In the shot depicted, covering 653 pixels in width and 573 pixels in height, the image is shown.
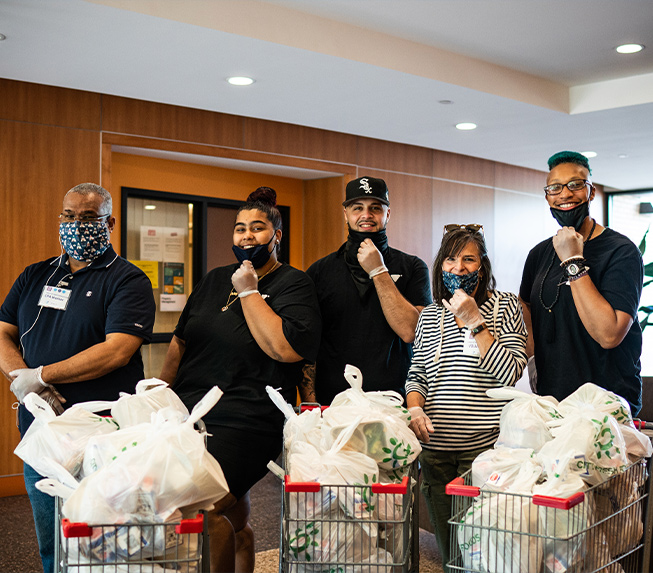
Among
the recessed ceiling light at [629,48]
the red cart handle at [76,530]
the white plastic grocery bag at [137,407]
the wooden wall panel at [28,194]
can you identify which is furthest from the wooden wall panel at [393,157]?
the red cart handle at [76,530]

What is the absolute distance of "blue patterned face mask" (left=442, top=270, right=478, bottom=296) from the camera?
2416 mm

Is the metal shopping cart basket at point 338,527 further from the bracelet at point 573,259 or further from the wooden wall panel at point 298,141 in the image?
the wooden wall panel at point 298,141

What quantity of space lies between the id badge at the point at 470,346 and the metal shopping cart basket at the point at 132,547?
1.13 metres

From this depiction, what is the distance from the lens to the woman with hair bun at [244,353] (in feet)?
7.69

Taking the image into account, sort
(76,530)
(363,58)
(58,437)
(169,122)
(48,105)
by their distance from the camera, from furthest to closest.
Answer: (169,122)
(48,105)
(363,58)
(58,437)
(76,530)

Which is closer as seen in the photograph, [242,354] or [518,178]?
[242,354]

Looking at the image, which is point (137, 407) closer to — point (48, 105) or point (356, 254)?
point (356, 254)

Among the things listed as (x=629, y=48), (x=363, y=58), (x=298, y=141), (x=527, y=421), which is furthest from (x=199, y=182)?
(x=527, y=421)

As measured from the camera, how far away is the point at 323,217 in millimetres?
7203

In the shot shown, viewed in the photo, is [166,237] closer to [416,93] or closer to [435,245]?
[416,93]

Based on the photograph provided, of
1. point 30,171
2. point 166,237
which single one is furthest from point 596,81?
point 30,171

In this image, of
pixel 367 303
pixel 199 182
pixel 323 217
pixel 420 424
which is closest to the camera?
pixel 420 424

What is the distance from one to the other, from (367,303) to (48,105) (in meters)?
3.53

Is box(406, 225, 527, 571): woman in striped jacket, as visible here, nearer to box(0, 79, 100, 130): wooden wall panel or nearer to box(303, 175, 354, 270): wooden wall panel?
box(0, 79, 100, 130): wooden wall panel
